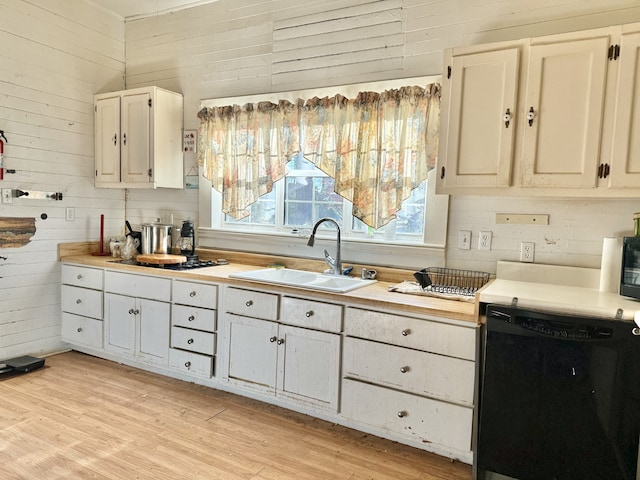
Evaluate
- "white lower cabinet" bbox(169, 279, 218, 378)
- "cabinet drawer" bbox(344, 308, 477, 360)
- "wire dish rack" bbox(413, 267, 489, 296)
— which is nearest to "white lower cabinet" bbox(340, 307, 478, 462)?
"cabinet drawer" bbox(344, 308, 477, 360)

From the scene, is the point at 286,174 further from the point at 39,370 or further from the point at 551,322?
the point at 39,370

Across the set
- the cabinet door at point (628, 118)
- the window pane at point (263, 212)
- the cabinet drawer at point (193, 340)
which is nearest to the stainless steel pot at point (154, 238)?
the window pane at point (263, 212)

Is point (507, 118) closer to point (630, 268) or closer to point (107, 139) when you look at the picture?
point (630, 268)

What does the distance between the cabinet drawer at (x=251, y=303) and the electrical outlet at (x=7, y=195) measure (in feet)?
6.14

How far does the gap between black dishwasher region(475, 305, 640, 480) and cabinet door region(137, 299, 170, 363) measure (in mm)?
2105

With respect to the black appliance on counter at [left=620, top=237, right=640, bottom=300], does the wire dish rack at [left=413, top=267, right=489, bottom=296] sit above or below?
below

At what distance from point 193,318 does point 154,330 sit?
396mm

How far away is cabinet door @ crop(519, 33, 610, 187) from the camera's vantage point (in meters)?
2.00

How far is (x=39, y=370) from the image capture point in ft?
10.7

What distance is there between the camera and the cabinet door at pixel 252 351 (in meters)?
2.65

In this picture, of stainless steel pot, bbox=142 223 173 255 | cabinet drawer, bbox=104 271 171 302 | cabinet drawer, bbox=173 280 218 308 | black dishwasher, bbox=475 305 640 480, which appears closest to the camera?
black dishwasher, bbox=475 305 640 480

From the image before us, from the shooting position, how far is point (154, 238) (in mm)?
3502

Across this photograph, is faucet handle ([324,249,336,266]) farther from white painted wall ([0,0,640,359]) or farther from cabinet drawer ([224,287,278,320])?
white painted wall ([0,0,640,359])

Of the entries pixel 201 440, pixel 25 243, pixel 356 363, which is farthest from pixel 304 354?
pixel 25 243
